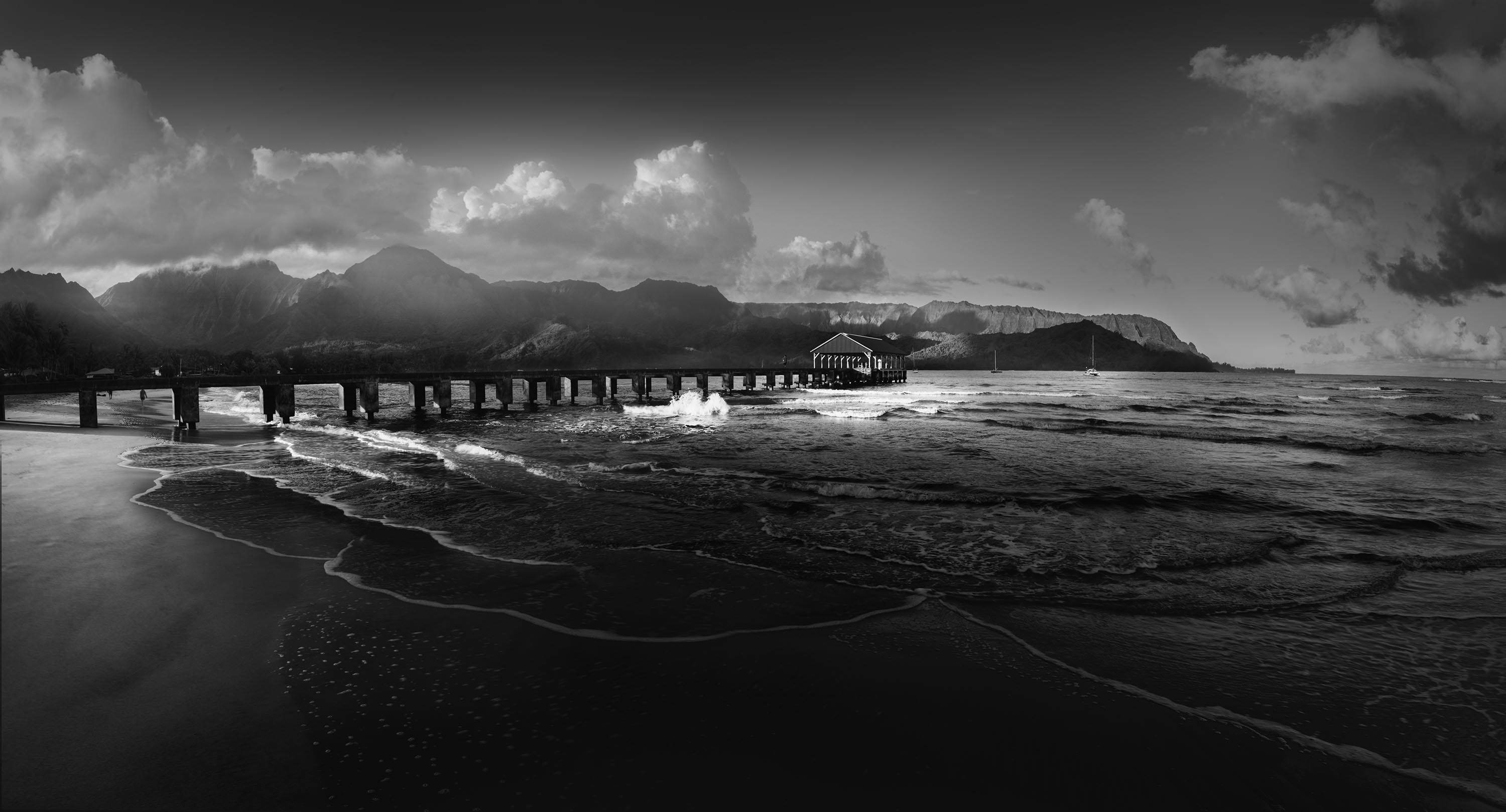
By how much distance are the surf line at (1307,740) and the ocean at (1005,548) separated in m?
0.03

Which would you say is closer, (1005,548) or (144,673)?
(144,673)

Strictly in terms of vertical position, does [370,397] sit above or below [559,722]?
above

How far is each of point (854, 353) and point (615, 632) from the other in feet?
416

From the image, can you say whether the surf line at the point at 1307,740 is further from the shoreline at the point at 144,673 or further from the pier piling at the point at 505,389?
the pier piling at the point at 505,389

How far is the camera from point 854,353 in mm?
131375

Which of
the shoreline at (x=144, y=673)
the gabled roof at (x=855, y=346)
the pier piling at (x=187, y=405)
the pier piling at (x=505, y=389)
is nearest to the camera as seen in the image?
the shoreline at (x=144, y=673)

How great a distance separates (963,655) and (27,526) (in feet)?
45.4

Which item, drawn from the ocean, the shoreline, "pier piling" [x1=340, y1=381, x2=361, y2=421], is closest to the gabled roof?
"pier piling" [x1=340, y1=381, x2=361, y2=421]

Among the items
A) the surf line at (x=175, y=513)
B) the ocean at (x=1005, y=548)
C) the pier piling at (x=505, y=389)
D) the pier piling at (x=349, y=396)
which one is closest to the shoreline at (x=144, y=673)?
the surf line at (x=175, y=513)

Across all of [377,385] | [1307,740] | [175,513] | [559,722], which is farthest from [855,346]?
[559,722]

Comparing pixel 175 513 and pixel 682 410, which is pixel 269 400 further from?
pixel 175 513

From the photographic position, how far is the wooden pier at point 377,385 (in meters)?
31.7

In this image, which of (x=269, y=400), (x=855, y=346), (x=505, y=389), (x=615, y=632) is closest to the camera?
(x=615, y=632)

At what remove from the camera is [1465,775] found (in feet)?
16.0
